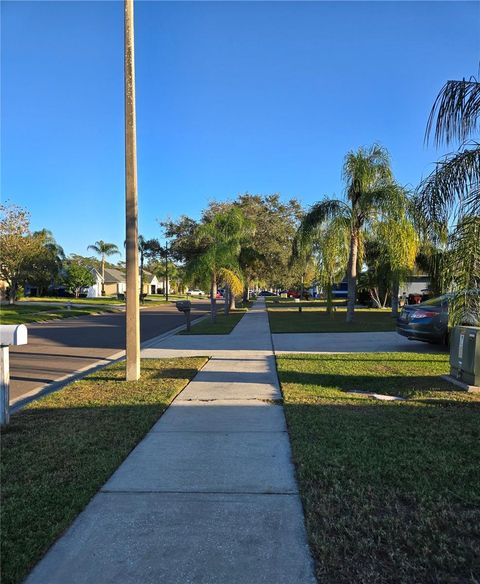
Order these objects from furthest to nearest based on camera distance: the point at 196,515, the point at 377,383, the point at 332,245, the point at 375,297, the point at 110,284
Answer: the point at 110,284, the point at 375,297, the point at 332,245, the point at 377,383, the point at 196,515

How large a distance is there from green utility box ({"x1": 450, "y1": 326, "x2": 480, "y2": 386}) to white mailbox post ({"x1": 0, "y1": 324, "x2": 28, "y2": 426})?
6.04 meters

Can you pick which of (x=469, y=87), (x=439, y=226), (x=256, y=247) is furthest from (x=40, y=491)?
(x=256, y=247)

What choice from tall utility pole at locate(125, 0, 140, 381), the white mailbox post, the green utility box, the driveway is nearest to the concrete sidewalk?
the white mailbox post

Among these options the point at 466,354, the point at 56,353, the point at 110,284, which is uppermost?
the point at 110,284

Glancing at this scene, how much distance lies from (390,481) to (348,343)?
32.9 feet

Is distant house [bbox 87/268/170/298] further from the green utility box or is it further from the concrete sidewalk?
the concrete sidewalk

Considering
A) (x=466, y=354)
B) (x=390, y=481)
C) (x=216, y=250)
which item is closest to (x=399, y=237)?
(x=216, y=250)

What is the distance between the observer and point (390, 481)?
388cm

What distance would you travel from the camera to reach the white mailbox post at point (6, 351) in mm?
5328

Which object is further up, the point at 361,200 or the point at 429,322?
the point at 361,200

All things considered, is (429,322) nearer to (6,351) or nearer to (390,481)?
(390,481)

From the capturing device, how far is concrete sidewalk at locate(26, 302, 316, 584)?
108 inches

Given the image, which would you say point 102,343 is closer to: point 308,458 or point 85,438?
point 85,438

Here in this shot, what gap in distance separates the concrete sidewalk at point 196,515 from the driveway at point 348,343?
22.1 feet
